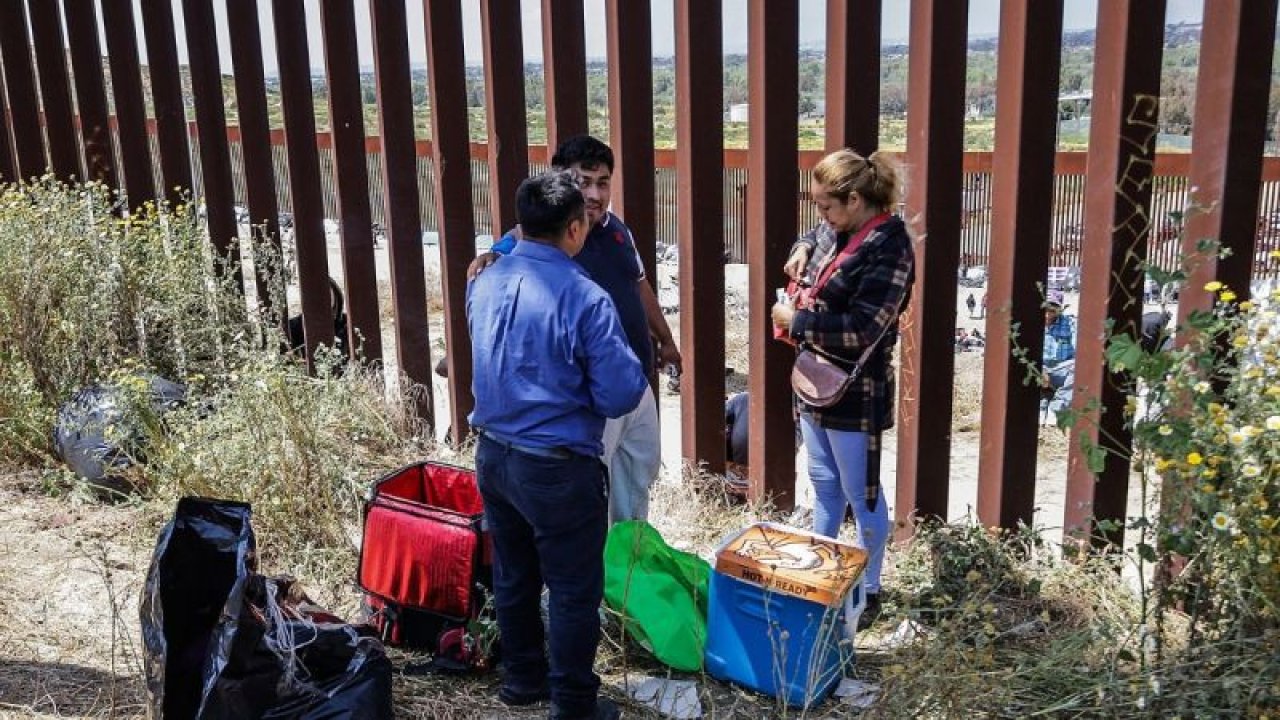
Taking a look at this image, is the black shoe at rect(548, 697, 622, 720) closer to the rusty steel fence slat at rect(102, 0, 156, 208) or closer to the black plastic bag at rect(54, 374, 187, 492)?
the black plastic bag at rect(54, 374, 187, 492)

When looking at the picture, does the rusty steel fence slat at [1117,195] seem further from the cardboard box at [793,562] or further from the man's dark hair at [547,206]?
the man's dark hair at [547,206]

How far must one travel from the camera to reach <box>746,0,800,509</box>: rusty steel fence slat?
4441 mm

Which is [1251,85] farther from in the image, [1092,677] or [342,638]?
→ [342,638]

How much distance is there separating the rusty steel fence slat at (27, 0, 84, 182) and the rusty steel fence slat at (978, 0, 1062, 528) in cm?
580

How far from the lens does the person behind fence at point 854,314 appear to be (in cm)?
370

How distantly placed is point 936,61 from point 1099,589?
2.00 metres

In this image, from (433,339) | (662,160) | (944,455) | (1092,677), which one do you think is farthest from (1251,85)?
(662,160)

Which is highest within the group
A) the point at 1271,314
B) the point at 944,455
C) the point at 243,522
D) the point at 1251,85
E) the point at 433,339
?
the point at 1251,85

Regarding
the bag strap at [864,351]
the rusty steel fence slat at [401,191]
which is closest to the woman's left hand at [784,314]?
the bag strap at [864,351]

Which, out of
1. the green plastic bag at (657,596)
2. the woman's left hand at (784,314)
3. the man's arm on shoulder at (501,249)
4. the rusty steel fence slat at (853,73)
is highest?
the rusty steel fence slat at (853,73)

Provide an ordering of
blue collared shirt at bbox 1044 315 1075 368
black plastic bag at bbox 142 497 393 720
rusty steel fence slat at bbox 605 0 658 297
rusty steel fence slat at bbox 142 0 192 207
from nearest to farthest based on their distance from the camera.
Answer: black plastic bag at bbox 142 497 393 720
rusty steel fence slat at bbox 605 0 658 297
rusty steel fence slat at bbox 142 0 192 207
blue collared shirt at bbox 1044 315 1075 368

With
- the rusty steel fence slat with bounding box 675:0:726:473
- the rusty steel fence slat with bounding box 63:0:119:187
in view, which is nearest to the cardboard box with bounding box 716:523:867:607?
the rusty steel fence slat with bounding box 675:0:726:473

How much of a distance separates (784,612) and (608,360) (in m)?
1.02

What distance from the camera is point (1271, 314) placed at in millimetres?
3203
